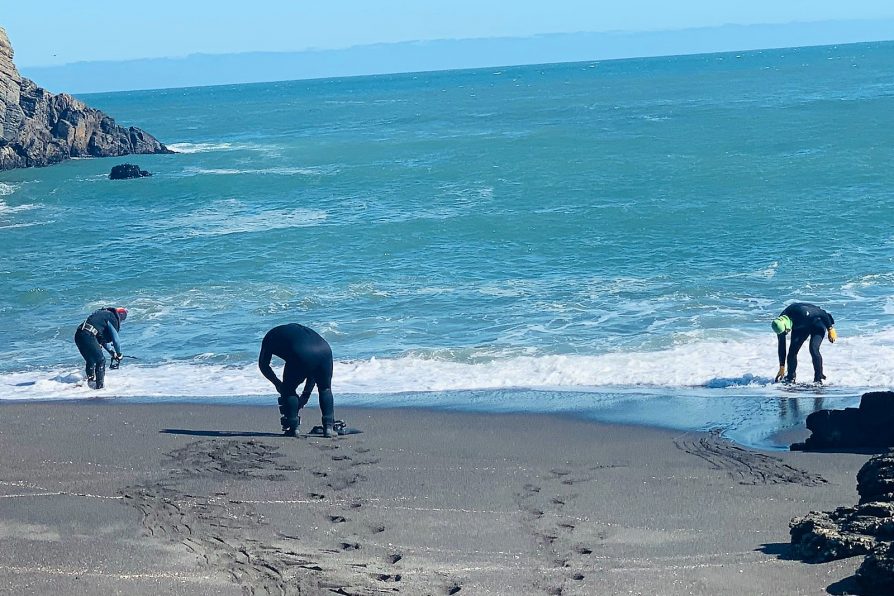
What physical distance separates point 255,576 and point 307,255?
1785 cm

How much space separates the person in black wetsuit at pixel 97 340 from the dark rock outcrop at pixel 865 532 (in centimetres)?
907

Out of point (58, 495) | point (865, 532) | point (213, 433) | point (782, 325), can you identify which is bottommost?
point (58, 495)

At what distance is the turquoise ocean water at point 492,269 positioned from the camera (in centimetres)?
1384

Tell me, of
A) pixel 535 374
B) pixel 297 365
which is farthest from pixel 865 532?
pixel 535 374

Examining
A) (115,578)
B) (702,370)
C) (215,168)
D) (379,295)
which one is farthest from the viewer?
(215,168)

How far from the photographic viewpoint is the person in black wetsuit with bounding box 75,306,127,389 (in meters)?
13.8

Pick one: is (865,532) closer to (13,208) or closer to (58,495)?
(58,495)

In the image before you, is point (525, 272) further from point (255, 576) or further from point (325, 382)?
point (255, 576)

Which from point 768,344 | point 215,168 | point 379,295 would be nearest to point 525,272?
point 379,295

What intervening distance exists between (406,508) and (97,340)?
6.73 meters

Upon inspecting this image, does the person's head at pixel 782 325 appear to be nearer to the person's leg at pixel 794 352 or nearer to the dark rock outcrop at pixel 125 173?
the person's leg at pixel 794 352

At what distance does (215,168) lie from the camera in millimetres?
46688

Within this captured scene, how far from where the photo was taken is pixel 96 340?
13828mm

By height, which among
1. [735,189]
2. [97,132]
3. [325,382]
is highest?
[97,132]
